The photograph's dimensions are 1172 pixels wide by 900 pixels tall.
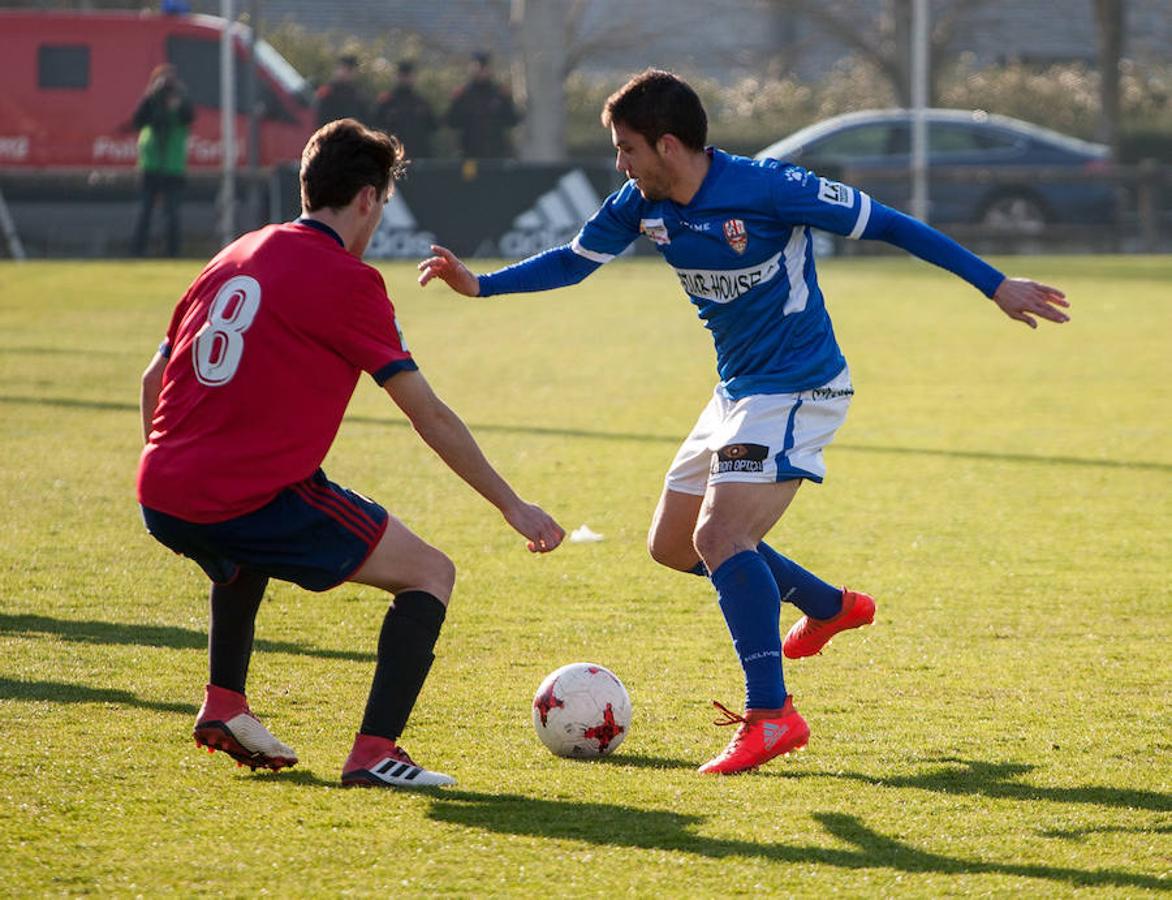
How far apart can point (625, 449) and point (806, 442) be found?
222 inches

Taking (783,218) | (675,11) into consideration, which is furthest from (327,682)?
(675,11)

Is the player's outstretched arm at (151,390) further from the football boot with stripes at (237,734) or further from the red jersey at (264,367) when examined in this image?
Answer: the football boot with stripes at (237,734)

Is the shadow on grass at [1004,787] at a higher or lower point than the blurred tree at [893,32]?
lower

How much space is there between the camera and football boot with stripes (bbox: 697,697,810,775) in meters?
4.82

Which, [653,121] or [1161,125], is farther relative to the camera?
[1161,125]

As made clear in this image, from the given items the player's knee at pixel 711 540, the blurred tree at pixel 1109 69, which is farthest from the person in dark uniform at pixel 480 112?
the player's knee at pixel 711 540

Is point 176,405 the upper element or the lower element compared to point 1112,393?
upper

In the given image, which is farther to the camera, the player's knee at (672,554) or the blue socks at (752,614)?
the player's knee at (672,554)

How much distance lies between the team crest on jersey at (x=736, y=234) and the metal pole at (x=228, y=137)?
2102 cm

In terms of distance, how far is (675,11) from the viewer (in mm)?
51094

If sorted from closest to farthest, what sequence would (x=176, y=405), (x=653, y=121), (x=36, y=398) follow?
(x=176, y=405) → (x=653, y=121) → (x=36, y=398)

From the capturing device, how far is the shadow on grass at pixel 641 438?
34.0ft

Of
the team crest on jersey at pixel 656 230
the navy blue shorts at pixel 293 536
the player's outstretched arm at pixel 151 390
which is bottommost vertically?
the navy blue shorts at pixel 293 536

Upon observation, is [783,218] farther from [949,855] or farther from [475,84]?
[475,84]
